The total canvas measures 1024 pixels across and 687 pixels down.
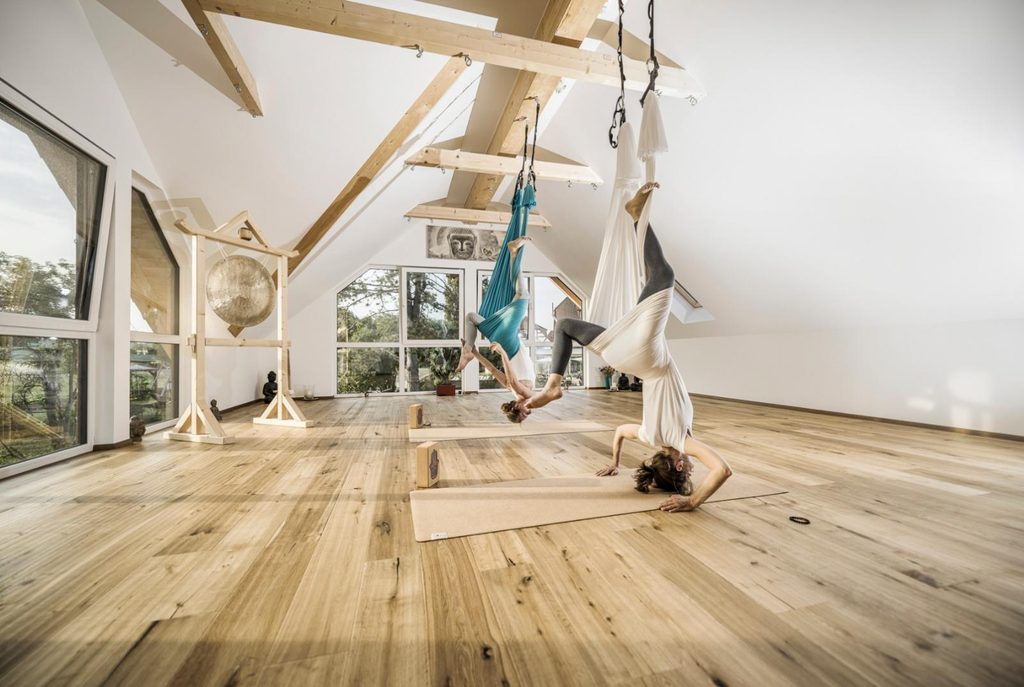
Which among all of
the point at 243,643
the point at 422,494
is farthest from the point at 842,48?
the point at 243,643

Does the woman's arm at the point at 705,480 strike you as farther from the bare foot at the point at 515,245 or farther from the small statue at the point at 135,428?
the small statue at the point at 135,428

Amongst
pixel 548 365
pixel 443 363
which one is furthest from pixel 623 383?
pixel 443 363

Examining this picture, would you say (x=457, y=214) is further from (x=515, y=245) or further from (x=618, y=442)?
(x=618, y=442)

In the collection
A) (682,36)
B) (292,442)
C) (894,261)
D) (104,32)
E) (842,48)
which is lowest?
(292,442)

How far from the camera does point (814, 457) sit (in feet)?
9.55

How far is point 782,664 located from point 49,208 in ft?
13.2

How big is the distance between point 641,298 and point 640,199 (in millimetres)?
466

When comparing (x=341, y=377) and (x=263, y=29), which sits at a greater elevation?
(x=263, y=29)

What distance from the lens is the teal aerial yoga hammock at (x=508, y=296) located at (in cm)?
309

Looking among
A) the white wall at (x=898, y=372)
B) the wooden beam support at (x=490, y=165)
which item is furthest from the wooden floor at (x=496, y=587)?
the wooden beam support at (x=490, y=165)

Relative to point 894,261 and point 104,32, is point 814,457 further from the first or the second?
point 104,32

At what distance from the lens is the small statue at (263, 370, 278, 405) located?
5.79 metres

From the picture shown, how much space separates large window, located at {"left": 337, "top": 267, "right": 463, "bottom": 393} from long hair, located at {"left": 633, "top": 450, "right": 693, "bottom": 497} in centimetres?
558

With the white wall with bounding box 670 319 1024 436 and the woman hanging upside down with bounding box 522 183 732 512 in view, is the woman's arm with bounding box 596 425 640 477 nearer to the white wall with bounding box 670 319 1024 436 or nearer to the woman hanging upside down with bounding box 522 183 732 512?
the woman hanging upside down with bounding box 522 183 732 512
